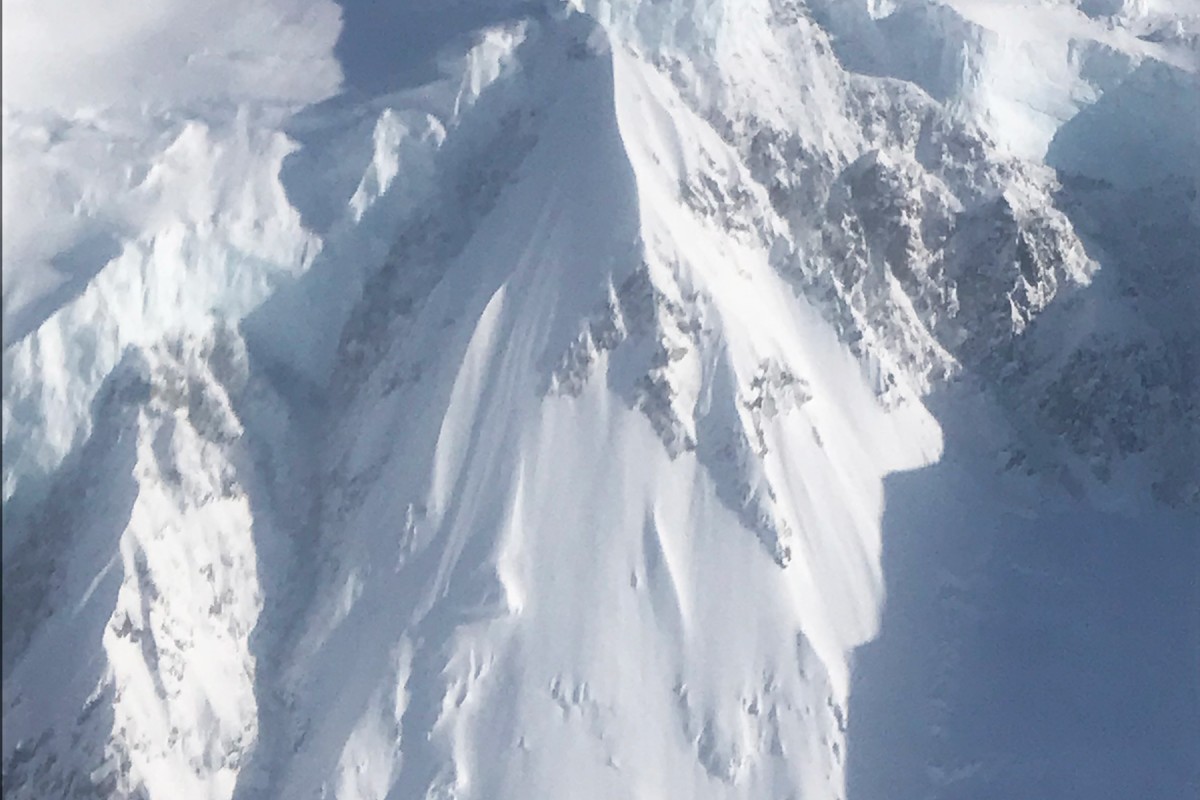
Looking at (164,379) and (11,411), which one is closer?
(11,411)

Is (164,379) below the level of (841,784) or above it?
above

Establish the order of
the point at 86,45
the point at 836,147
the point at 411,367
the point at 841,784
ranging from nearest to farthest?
1. the point at 86,45
2. the point at 841,784
3. the point at 411,367
4. the point at 836,147

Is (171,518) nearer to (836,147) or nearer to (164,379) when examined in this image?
(164,379)

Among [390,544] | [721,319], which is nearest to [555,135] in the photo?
Result: [721,319]

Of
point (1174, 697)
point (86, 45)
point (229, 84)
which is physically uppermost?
point (86, 45)

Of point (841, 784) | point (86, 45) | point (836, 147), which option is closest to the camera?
point (86, 45)

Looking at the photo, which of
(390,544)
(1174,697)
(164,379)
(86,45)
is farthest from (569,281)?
(1174,697)

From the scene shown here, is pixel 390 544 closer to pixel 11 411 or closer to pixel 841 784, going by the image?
pixel 11 411
